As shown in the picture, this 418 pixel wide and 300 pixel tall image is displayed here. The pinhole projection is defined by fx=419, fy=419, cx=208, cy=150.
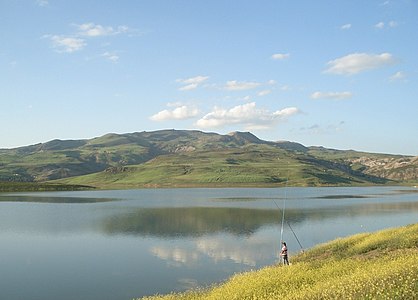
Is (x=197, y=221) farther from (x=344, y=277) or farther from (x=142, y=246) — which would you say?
(x=344, y=277)

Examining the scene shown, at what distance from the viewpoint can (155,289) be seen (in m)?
34.4

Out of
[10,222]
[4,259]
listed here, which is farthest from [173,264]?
[10,222]

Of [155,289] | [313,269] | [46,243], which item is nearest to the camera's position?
[313,269]

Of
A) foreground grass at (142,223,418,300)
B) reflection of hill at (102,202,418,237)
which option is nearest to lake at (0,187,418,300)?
reflection of hill at (102,202,418,237)

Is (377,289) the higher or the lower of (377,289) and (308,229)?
the higher

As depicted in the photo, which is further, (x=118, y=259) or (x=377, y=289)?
(x=118, y=259)

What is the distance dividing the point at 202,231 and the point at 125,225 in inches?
642

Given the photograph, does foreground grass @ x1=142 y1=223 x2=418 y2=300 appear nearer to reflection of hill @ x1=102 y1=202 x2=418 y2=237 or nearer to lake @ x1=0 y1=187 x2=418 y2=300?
lake @ x1=0 y1=187 x2=418 y2=300

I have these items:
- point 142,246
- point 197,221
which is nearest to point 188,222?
point 197,221

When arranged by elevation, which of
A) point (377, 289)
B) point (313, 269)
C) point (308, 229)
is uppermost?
point (377, 289)

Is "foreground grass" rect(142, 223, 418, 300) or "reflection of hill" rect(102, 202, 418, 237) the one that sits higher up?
"foreground grass" rect(142, 223, 418, 300)

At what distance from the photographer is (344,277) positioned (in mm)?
19594

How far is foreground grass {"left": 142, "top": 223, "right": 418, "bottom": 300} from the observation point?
570 inches

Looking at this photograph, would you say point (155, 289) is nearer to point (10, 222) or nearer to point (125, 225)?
point (125, 225)
